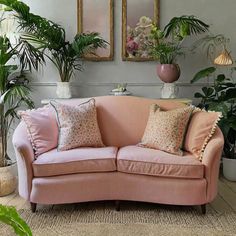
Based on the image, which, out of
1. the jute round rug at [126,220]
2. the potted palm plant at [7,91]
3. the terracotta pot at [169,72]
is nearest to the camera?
the jute round rug at [126,220]

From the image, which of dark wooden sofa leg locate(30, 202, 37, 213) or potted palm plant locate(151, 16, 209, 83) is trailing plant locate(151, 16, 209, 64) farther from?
dark wooden sofa leg locate(30, 202, 37, 213)

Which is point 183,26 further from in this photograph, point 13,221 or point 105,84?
point 13,221

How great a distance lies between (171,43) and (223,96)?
834 mm

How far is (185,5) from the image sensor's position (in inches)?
145

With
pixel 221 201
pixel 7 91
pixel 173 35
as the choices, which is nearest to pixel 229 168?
pixel 221 201

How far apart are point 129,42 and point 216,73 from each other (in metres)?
1.10

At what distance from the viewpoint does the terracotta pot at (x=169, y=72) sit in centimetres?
348

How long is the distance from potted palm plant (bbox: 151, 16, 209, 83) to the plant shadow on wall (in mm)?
237

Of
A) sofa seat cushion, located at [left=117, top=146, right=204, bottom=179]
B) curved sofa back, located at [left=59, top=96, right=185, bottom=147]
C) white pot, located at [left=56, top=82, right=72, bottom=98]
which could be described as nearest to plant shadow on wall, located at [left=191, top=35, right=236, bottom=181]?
curved sofa back, located at [left=59, top=96, right=185, bottom=147]

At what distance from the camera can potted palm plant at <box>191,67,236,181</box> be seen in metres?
3.27

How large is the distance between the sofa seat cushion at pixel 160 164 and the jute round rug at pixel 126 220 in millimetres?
346

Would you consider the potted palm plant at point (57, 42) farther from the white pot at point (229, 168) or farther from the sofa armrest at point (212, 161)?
the white pot at point (229, 168)

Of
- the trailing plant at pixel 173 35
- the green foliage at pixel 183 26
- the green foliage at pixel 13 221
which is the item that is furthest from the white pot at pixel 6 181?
the green foliage at pixel 13 221

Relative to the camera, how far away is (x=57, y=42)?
3.44 m
